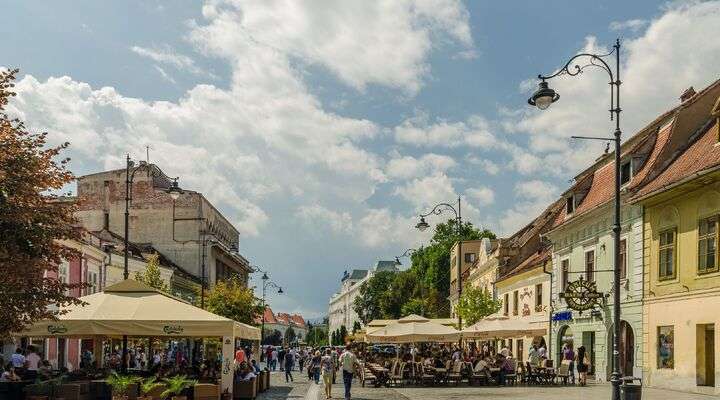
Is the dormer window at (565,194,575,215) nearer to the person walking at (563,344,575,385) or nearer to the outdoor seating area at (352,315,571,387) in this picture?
the outdoor seating area at (352,315,571,387)

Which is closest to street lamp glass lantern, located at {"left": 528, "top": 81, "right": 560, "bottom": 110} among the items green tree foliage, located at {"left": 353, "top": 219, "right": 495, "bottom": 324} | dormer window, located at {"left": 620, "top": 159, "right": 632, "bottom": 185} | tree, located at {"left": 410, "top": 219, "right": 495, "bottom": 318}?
dormer window, located at {"left": 620, "top": 159, "right": 632, "bottom": 185}

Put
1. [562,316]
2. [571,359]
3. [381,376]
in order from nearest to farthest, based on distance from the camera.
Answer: [381,376], [571,359], [562,316]

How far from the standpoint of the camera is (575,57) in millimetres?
17594

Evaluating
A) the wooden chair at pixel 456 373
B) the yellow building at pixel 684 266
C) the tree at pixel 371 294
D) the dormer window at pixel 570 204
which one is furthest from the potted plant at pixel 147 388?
the tree at pixel 371 294

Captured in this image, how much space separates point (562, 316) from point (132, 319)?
906 inches

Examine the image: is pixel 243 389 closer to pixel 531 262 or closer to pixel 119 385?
pixel 119 385

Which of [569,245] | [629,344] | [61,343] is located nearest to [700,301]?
[629,344]

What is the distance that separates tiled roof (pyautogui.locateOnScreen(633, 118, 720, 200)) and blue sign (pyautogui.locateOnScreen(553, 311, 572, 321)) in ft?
31.7

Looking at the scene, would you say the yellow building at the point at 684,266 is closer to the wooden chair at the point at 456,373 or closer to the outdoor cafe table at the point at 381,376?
the wooden chair at the point at 456,373

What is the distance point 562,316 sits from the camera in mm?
36969

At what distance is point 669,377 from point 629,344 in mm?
4074

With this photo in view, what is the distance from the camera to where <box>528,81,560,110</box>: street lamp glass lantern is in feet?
54.2

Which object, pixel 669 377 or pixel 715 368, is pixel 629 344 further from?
pixel 715 368

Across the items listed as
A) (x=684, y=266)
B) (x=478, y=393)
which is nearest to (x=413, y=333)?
(x=478, y=393)
